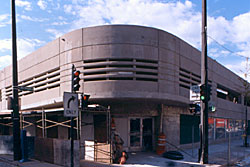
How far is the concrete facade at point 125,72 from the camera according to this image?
14.8m

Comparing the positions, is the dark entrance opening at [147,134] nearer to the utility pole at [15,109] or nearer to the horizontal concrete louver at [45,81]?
the horizontal concrete louver at [45,81]

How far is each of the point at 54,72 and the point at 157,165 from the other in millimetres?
9546

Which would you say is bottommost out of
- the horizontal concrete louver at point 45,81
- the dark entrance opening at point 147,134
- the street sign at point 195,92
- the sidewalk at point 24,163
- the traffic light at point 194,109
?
the sidewalk at point 24,163

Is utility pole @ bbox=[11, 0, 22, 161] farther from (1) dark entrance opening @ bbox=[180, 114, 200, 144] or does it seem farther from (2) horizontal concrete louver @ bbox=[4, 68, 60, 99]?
(1) dark entrance opening @ bbox=[180, 114, 200, 144]

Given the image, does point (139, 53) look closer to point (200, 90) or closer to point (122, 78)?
point (122, 78)

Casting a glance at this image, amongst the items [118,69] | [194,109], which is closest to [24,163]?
[118,69]

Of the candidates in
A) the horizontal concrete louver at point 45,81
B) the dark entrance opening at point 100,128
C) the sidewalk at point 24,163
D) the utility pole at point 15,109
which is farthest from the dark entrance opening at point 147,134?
the utility pole at point 15,109

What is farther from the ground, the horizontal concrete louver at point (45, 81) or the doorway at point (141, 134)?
the horizontal concrete louver at point (45, 81)

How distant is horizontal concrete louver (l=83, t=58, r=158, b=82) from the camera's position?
1473 cm

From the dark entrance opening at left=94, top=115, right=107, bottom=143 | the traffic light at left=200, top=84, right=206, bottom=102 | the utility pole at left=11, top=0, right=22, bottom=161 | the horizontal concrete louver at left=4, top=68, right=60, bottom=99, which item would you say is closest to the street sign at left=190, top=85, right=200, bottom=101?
the traffic light at left=200, top=84, right=206, bottom=102

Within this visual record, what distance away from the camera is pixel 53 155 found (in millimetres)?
12438

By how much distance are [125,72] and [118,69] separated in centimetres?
50

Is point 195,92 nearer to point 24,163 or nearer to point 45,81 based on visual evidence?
point 24,163

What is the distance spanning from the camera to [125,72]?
14922mm
